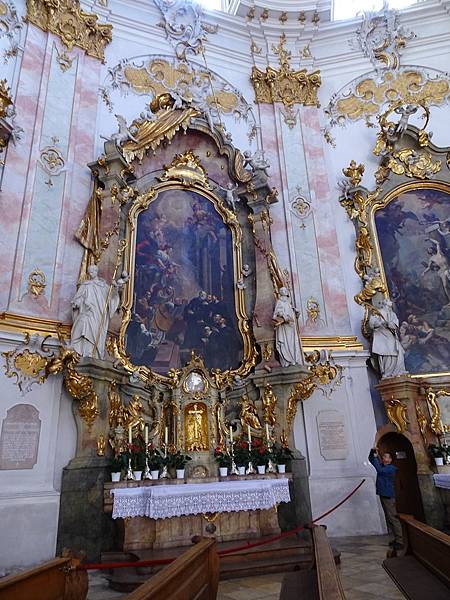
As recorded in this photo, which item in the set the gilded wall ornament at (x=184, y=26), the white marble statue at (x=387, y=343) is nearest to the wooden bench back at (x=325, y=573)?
the white marble statue at (x=387, y=343)

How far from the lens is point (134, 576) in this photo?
5.20 meters

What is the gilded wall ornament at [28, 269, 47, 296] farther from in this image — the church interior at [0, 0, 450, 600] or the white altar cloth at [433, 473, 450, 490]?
the white altar cloth at [433, 473, 450, 490]

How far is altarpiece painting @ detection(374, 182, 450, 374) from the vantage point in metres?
9.38

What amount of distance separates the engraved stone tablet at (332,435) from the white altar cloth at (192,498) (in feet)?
7.05

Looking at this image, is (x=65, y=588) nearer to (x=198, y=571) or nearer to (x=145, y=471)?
(x=198, y=571)

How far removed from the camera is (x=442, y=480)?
25.0 ft

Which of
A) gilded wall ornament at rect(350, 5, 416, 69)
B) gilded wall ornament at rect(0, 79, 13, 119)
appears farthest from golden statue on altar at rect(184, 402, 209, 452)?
gilded wall ornament at rect(350, 5, 416, 69)

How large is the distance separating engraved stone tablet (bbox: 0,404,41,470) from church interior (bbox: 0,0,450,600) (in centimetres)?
3

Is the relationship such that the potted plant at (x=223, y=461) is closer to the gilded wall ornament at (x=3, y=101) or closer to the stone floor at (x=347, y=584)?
the stone floor at (x=347, y=584)

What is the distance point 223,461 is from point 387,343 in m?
4.13

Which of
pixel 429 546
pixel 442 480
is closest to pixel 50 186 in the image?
pixel 429 546

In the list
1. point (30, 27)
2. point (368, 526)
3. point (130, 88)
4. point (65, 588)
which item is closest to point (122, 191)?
point (130, 88)

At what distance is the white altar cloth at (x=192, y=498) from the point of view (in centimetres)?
600

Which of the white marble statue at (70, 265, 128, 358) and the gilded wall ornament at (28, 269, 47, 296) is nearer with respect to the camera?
the white marble statue at (70, 265, 128, 358)
